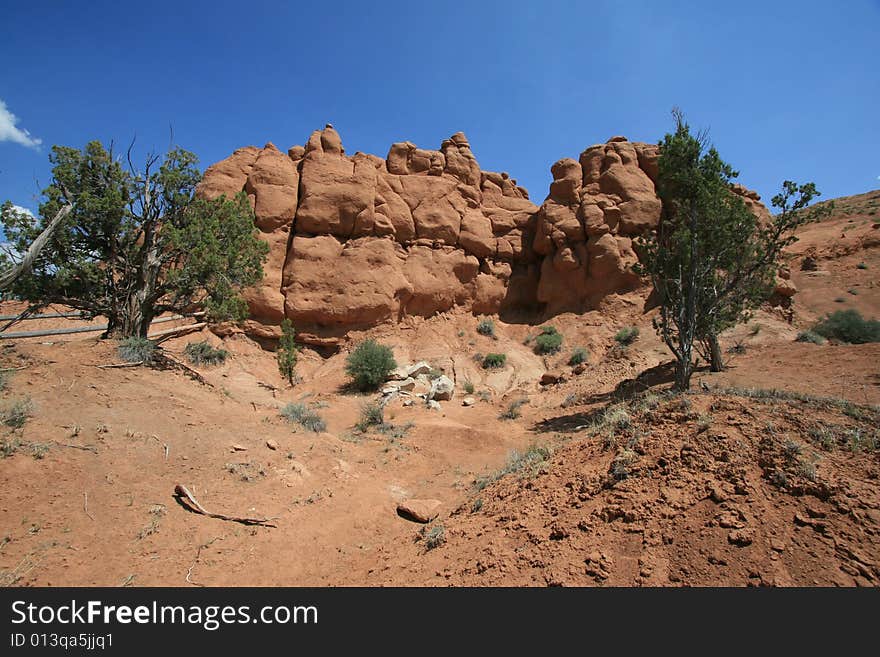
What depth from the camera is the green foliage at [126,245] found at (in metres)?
10.4

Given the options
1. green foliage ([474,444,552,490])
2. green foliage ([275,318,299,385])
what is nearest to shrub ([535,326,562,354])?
green foliage ([275,318,299,385])

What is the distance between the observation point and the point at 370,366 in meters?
16.7

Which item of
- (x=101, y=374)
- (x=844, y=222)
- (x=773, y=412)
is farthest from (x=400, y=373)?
(x=844, y=222)

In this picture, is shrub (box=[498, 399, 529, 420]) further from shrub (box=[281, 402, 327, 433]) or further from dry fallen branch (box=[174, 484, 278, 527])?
dry fallen branch (box=[174, 484, 278, 527])

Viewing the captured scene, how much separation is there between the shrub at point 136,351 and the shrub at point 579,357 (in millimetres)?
16467

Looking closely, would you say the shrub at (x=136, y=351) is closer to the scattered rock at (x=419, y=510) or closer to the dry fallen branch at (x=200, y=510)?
the dry fallen branch at (x=200, y=510)

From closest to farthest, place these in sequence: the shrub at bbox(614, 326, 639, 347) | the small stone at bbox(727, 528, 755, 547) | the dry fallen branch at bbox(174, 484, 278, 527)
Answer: the small stone at bbox(727, 528, 755, 547) → the dry fallen branch at bbox(174, 484, 278, 527) → the shrub at bbox(614, 326, 639, 347)

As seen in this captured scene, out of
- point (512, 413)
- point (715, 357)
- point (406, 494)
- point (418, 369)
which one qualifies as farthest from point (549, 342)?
point (406, 494)

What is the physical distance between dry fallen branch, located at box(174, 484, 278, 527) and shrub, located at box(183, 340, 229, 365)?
13.1 m

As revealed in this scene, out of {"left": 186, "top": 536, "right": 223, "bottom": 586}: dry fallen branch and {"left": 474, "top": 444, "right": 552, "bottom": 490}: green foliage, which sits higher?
{"left": 474, "top": 444, "right": 552, "bottom": 490}: green foliage

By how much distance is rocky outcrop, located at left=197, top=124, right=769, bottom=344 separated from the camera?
20.5 m

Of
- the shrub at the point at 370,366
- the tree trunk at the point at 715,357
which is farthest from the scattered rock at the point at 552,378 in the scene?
the shrub at the point at 370,366

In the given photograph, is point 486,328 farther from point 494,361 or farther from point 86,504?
point 86,504
